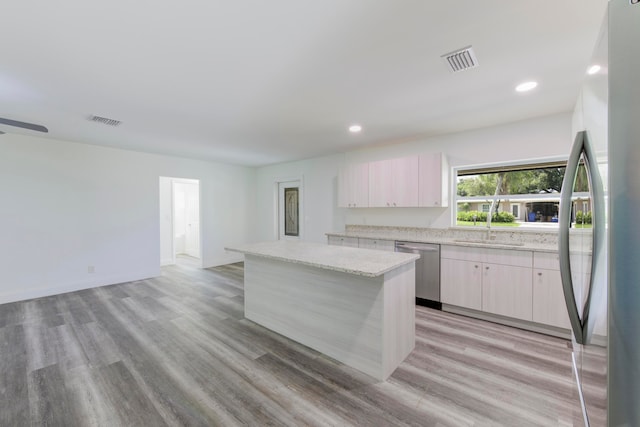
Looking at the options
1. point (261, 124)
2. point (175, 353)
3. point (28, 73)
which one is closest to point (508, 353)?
point (175, 353)

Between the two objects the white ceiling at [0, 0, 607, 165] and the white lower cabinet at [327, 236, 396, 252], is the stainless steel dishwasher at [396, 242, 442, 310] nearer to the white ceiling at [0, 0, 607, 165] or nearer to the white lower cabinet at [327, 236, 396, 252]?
the white lower cabinet at [327, 236, 396, 252]

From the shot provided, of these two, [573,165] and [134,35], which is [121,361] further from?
[573,165]

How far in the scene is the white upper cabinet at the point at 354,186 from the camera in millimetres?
4613

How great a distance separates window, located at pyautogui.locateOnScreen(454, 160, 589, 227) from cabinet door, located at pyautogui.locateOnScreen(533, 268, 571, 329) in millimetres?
875

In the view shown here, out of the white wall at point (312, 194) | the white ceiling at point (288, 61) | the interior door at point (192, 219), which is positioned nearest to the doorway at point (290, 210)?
the white wall at point (312, 194)

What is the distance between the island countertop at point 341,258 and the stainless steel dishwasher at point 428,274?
129 centimetres

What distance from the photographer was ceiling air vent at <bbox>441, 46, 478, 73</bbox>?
6.36ft

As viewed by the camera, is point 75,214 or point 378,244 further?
point 75,214

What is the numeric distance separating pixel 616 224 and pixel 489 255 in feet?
9.30

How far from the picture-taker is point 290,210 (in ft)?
Answer: 21.5

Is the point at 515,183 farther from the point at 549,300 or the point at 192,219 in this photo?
the point at 192,219

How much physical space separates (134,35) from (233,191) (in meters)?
5.11

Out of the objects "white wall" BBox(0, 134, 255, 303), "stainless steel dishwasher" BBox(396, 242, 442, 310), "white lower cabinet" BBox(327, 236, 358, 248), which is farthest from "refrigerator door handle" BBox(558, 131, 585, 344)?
"white wall" BBox(0, 134, 255, 303)

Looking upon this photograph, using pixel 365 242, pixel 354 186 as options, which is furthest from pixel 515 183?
pixel 354 186
